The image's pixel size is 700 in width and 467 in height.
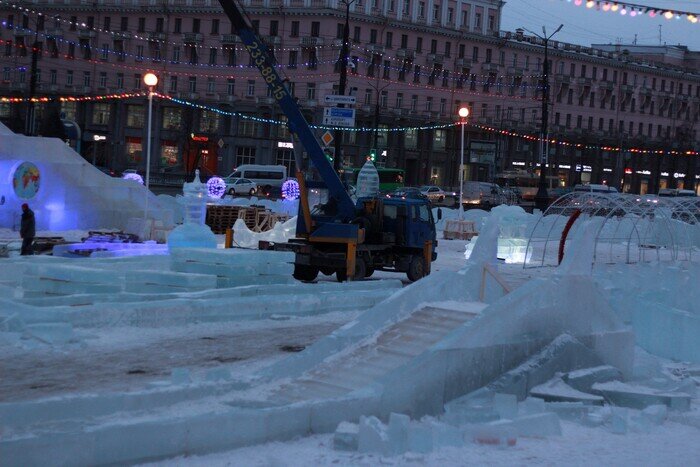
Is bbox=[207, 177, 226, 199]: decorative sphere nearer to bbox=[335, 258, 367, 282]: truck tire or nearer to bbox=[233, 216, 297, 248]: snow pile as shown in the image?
bbox=[233, 216, 297, 248]: snow pile

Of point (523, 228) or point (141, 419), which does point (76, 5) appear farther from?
point (141, 419)

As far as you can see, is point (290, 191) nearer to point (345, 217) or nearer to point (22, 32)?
point (345, 217)

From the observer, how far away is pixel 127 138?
238ft

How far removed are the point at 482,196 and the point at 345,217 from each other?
37.9 m

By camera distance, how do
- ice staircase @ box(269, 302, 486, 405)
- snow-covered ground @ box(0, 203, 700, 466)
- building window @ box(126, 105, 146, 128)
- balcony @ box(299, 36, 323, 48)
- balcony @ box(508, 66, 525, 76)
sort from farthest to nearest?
balcony @ box(508, 66, 525, 76), building window @ box(126, 105, 146, 128), balcony @ box(299, 36, 323, 48), ice staircase @ box(269, 302, 486, 405), snow-covered ground @ box(0, 203, 700, 466)

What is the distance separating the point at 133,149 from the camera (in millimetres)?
73062

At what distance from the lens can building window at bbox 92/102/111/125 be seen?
2879 inches

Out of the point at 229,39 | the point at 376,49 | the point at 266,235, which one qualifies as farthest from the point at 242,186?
the point at 266,235

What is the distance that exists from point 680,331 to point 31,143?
20.3 metres

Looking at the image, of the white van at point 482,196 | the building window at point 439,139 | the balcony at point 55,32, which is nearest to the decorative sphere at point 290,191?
the white van at point 482,196

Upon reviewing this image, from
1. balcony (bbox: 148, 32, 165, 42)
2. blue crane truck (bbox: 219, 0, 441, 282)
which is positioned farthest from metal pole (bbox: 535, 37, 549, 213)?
balcony (bbox: 148, 32, 165, 42)

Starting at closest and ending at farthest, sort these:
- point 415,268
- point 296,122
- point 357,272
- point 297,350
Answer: point 297,350, point 357,272, point 296,122, point 415,268

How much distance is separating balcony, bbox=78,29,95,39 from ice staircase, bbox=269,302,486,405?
2445 inches

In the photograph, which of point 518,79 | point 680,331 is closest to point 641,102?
point 518,79
